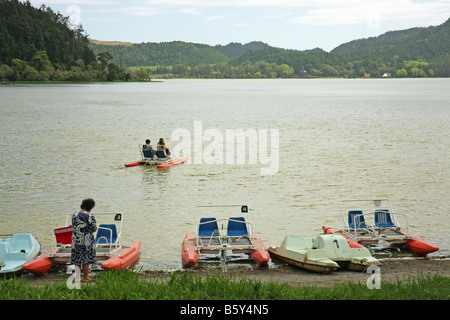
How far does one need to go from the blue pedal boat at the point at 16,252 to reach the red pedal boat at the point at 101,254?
31 cm

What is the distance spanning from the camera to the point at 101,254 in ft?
44.2

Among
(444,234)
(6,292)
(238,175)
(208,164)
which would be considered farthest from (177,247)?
(208,164)

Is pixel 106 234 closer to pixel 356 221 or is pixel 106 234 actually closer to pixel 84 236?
pixel 84 236

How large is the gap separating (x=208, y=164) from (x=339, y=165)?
27.2ft

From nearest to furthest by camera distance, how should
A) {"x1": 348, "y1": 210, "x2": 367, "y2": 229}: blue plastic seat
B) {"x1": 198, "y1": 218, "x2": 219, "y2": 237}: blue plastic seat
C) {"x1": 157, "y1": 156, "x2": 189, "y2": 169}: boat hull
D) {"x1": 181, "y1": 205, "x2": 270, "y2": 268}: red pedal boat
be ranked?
{"x1": 181, "y1": 205, "x2": 270, "y2": 268}: red pedal boat → {"x1": 198, "y1": 218, "x2": 219, "y2": 237}: blue plastic seat → {"x1": 348, "y1": 210, "x2": 367, "y2": 229}: blue plastic seat → {"x1": 157, "y1": 156, "x2": 189, "y2": 169}: boat hull

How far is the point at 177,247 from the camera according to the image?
1633cm

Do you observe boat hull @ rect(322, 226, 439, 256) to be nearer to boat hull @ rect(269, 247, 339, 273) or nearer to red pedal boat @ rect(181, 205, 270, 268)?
boat hull @ rect(269, 247, 339, 273)

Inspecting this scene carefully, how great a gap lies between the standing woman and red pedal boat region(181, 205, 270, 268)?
119 inches

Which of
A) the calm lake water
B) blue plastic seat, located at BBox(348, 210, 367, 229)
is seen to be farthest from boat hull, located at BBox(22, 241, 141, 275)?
blue plastic seat, located at BBox(348, 210, 367, 229)

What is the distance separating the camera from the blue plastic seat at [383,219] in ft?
53.5

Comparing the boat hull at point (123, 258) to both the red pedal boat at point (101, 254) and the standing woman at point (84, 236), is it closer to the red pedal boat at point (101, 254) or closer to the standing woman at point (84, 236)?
the red pedal boat at point (101, 254)

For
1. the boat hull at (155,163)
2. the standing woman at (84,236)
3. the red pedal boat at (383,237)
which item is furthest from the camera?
the boat hull at (155,163)

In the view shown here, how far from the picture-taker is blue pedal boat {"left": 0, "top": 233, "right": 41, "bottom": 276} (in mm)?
12851

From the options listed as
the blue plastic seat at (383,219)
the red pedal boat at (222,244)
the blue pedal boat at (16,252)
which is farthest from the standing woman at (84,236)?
the blue plastic seat at (383,219)
